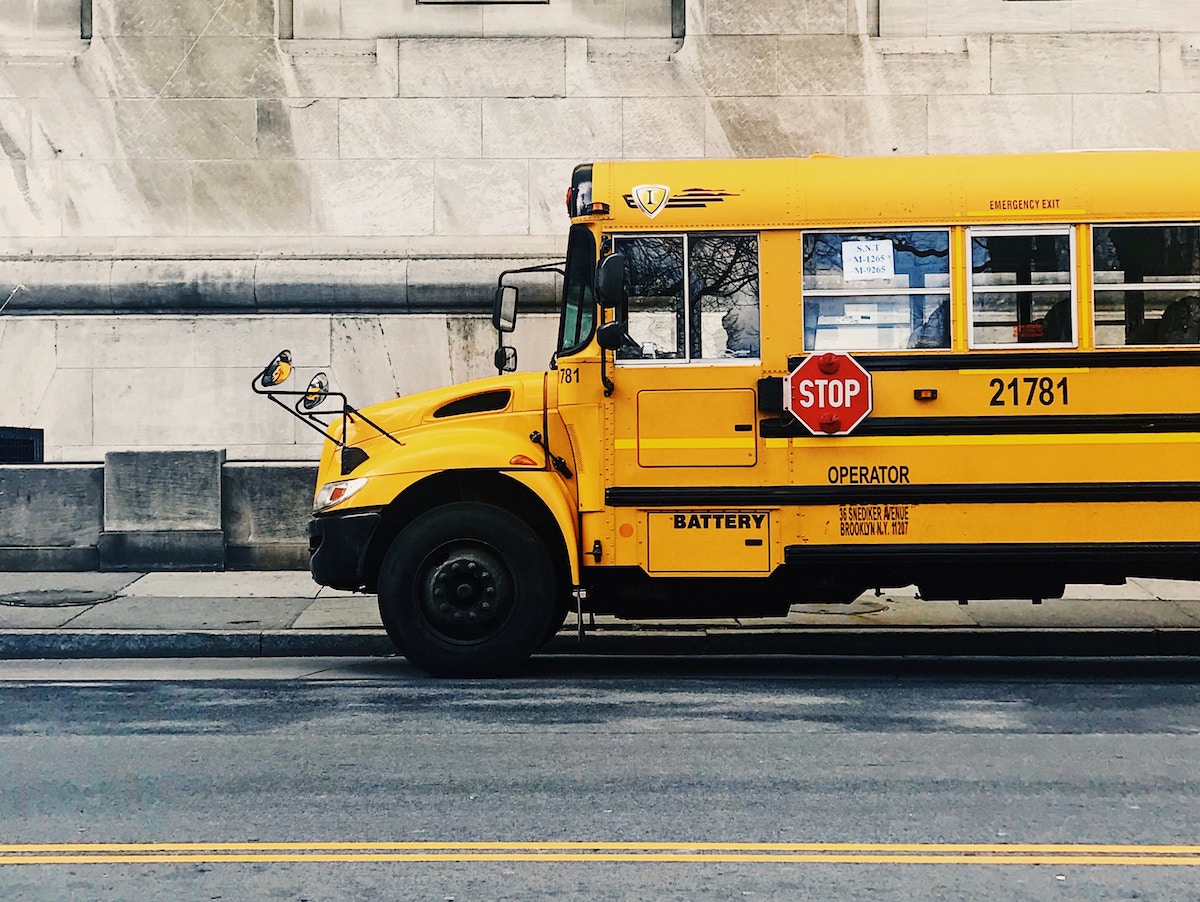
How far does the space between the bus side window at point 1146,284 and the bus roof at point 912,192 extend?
104 millimetres

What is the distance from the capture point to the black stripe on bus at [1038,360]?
822cm

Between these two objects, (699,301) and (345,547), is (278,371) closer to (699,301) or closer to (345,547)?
(345,547)

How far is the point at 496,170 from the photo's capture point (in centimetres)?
1368

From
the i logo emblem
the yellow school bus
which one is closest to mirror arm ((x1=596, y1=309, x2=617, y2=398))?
the yellow school bus

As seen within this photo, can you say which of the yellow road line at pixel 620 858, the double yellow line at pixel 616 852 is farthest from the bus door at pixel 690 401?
the yellow road line at pixel 620 858

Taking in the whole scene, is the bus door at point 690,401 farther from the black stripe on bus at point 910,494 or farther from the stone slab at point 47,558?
the stone slab at point 47,558

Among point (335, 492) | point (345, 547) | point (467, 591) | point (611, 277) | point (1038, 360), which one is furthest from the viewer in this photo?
point (335, 492)

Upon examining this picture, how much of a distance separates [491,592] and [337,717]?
137 cm

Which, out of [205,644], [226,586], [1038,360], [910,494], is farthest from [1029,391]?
[226,586]

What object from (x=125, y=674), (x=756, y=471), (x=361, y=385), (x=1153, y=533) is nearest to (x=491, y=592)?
(x=756, y=471)

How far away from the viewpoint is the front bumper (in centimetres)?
855

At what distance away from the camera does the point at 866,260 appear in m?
8.33

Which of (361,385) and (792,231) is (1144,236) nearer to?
(792,231)

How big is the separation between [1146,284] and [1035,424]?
1022mm
